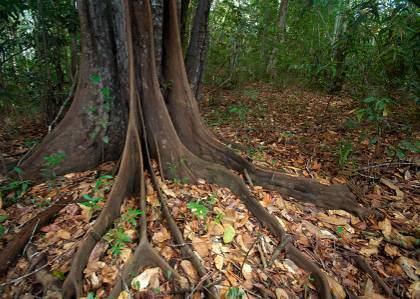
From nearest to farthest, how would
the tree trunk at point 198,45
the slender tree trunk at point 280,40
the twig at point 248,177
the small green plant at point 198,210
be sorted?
1. the small green plant at point 198,210
2. the twig at point 248,177
3. the tree trunk at point 198,45
4. the slender tree trunk at point 280,40

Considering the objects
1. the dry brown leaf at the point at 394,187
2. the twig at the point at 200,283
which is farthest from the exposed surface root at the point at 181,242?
the dry brown leaf at the point at 394,187

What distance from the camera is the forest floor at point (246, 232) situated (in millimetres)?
1776

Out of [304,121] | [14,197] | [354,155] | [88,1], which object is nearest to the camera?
[14,197]

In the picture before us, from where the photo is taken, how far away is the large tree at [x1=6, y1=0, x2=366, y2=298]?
258 centimetres

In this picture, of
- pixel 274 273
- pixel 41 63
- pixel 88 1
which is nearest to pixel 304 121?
pixel 274 273

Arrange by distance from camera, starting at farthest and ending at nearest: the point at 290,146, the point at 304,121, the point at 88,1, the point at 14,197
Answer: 1. the point at 304,121
2. the point at 290,146
3. the point at 88,1
4. the point at 14,197

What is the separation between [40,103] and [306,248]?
4173 millimetres

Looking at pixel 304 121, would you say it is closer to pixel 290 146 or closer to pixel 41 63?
pixel 290 146

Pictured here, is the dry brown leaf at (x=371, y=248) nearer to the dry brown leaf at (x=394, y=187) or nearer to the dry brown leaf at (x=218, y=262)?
the dry brown leaf at (x=394, y=187)

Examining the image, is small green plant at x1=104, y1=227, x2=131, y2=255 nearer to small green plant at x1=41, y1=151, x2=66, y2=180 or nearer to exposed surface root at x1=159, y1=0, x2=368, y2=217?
small green plant at x1=41, y1=151, x2=66, y2=180

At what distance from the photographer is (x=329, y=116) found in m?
4.95

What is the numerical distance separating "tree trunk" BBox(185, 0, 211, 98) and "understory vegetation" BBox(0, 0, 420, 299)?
17 millimetres

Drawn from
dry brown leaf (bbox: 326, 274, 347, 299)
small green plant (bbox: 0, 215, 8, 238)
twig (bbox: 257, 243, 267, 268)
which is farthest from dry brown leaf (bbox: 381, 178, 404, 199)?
small green plant (bbox: 0, 215, 8, 238)

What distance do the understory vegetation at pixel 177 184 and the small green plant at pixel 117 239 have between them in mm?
11
